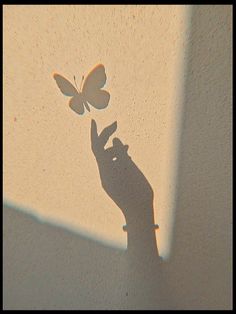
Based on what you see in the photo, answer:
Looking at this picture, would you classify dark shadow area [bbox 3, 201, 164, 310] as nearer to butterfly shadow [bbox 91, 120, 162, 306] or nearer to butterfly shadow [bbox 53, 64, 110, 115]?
butterfly shadow [bbox 91, 120, 162, 306]

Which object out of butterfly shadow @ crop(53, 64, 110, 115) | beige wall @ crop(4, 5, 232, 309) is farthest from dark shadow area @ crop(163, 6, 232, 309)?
butterfly shadow @ crop(53, 64, 110, 115)

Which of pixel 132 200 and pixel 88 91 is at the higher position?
pixel 88 91

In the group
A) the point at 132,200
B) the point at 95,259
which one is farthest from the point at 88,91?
the point at 95,259

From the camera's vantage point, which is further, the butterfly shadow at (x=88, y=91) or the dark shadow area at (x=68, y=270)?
the dark shadow area at (x=68, y=270)

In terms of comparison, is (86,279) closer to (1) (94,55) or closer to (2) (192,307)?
(2) (192,307)

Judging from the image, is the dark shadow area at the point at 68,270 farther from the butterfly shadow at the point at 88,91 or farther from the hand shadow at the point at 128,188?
the butterfly shadow at the point at 88,91

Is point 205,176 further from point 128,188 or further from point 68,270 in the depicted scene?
point 68,270

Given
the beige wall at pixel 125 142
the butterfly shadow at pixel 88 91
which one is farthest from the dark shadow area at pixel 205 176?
the butterfly shadow at pixel 88 91
